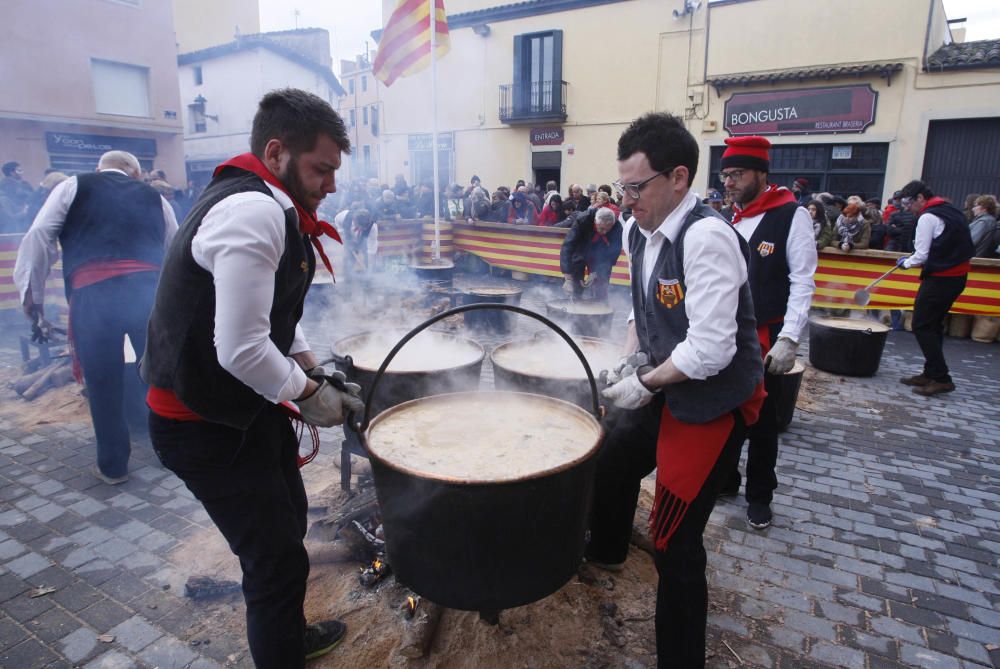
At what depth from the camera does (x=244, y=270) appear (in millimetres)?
1642

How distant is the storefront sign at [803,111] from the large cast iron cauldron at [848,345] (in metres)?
10.7

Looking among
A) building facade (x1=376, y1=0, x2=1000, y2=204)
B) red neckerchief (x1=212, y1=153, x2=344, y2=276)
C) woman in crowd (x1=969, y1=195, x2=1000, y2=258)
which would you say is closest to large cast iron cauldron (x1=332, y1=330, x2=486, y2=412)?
red neckerchief (x1=212, y1=153, x2=344, y2=276)

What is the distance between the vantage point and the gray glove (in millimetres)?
2256

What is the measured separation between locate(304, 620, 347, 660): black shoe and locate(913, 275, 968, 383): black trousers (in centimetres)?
645

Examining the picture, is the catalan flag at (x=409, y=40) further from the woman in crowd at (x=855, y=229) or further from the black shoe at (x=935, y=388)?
the black shoe at (x=935, y=388)

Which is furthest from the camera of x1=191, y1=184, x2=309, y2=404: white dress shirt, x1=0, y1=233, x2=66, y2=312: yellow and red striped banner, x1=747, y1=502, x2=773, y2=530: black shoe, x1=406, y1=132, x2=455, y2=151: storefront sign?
x1=406, y1=132, x2=455, y2=151: storefront sign

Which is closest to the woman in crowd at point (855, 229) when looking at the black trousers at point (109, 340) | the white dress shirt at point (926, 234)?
the white dress shirt at point (926, 234)

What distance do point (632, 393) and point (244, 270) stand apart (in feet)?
4.78

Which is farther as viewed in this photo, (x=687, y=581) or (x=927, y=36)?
(x=927, y=36)

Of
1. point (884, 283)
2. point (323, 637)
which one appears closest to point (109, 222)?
point (323, 637)

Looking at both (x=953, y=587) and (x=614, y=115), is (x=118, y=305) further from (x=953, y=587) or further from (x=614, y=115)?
(x=614, y=115)

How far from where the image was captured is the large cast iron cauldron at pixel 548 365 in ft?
10.6

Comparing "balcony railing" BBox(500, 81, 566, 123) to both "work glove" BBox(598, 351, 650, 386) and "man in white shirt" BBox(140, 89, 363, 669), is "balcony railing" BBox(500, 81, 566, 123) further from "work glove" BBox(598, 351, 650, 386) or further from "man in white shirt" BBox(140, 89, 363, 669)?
"man in white shirt" BBox(140, 89, 363, 669)

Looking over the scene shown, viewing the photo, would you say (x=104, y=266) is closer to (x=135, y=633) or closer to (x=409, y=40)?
(x=135, y=633)
